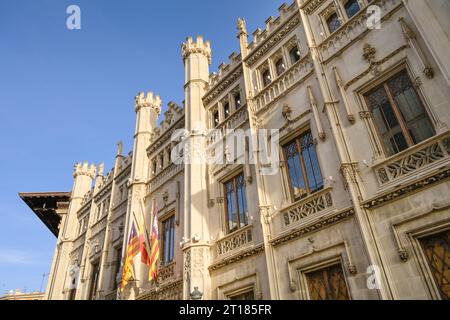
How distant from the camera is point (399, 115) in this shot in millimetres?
9602

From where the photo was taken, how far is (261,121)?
13633 millimetres

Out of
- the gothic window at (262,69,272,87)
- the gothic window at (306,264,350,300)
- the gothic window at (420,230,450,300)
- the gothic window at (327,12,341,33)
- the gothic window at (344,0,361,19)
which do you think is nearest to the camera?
the gothic window at (420,230,450,300)

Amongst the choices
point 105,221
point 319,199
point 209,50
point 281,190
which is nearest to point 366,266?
point 319,199

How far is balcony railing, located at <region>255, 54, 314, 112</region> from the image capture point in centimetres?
1269

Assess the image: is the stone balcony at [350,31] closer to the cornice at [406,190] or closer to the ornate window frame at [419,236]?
the cornice at [406,190]

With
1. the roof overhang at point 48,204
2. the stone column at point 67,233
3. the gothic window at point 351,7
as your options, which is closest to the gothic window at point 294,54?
the gothic window at point 351,7

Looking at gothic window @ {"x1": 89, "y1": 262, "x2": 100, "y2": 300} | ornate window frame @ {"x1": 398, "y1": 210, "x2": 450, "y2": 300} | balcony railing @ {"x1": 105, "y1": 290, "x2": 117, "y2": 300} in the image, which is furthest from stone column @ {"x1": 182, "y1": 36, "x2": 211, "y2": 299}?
gothic window @ {"x1": 89, "y1": 262, "x2": 100, "y2": 300}

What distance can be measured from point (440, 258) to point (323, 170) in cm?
399

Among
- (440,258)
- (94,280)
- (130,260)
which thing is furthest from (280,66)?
(94,280)

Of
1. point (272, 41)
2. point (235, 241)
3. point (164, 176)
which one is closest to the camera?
point (235, 241)

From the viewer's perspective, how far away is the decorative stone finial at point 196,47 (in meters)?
19.4

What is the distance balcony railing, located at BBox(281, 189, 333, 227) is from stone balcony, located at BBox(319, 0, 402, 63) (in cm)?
492

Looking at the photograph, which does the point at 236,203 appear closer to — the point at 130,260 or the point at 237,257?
the point at 237,257

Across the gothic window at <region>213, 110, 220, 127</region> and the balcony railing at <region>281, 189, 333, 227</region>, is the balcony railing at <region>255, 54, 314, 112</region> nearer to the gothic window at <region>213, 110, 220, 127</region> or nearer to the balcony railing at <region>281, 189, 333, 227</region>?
the gothic window at <region>213, 110, 220, 127</region>
